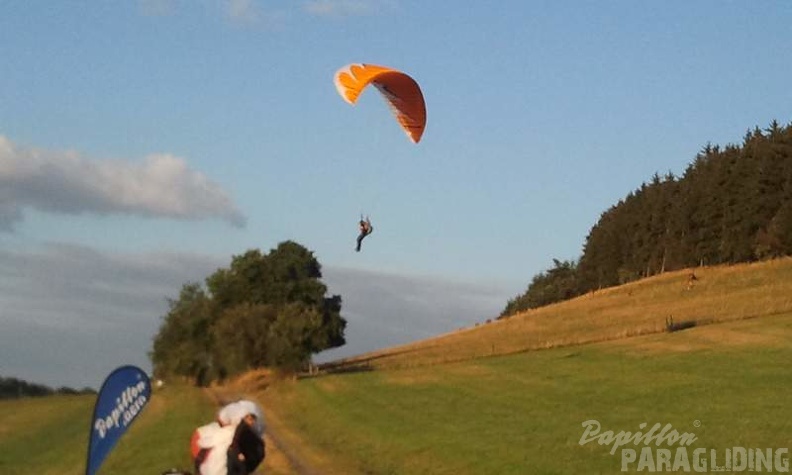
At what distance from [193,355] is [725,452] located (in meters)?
57.8

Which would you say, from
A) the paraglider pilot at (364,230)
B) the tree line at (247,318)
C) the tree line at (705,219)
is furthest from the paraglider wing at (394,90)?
the tree line at (705,219)

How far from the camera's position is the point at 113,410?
10.6m

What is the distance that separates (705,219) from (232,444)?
92823 mm

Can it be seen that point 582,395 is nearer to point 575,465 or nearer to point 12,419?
point 575,465

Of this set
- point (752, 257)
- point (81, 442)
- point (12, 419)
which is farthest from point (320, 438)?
point (752, 257)

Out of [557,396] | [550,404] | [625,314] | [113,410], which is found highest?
[625,314]

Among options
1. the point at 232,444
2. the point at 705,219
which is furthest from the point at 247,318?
the point at 232,444

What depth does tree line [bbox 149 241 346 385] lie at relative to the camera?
6506 centimetres

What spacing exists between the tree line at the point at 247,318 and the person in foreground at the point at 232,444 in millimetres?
52676

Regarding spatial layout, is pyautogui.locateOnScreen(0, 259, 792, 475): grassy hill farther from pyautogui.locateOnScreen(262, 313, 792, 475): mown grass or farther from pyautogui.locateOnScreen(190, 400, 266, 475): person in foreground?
pyautogui.locateOnScreen(190, 400, 266, 475): person in foreground

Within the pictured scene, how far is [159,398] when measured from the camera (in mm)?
54094

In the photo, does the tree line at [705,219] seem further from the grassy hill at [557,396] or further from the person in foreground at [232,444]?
the person in foreground at [232,444]

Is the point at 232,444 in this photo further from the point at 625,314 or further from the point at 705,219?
the point at 705,219

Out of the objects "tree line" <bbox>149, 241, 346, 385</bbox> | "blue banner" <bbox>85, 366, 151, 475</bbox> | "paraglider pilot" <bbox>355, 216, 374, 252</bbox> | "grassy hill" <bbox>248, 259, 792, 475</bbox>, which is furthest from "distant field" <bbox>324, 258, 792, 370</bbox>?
"blue banner" <bbox>85, 366, 151, 475</bbox>
